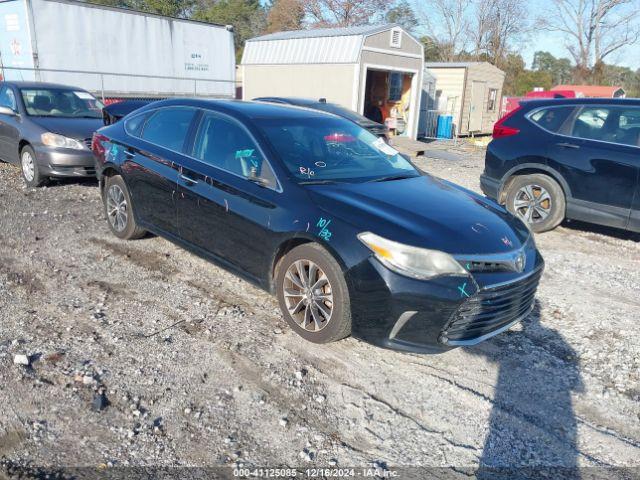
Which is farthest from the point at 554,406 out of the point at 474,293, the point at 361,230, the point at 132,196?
the point at 132,196

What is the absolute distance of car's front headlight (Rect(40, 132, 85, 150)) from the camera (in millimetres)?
7926

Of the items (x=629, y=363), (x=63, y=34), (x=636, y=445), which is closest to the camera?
(x=636, y=445)

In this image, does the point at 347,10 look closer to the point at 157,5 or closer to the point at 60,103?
the point at 157,5

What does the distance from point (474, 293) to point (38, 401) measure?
267 centimetres

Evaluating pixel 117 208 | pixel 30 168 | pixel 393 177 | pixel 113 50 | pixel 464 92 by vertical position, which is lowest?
pixel 30 168

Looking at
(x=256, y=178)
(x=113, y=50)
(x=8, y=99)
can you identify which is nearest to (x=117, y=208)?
(x=256, y=178)

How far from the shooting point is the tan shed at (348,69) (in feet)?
56.3

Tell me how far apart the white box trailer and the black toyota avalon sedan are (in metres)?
12.1

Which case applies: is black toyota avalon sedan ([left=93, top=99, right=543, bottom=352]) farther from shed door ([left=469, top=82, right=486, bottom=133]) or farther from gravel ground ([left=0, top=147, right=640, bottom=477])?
shed door ([left=469, top=82, right=486, bottom=133])

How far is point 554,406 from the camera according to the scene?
3.43 m

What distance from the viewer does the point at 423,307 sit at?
3.35m

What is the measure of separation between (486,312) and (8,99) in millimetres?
8606

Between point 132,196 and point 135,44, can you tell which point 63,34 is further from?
point 132,196

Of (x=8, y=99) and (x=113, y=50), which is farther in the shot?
(x=113, y=50)
